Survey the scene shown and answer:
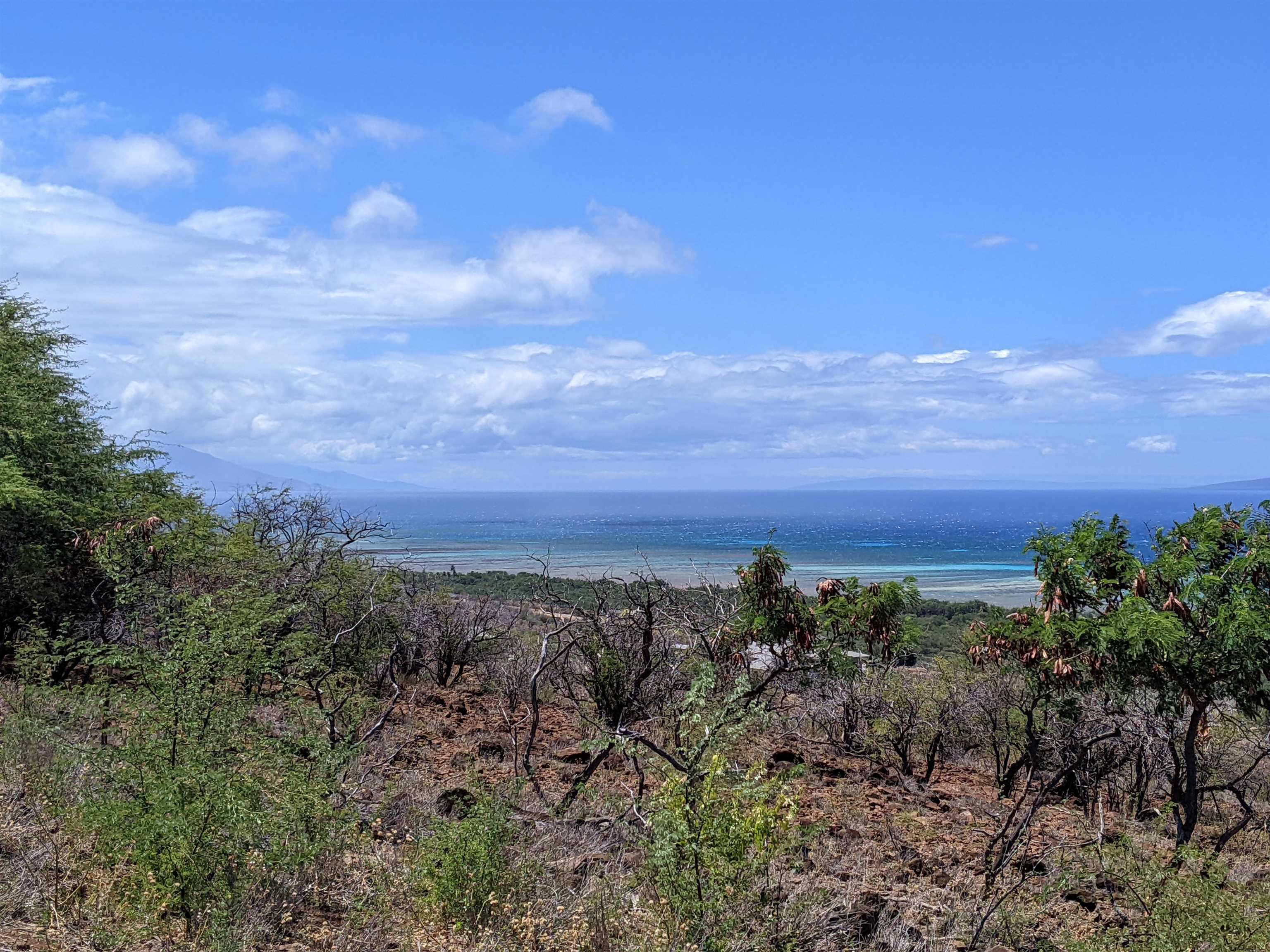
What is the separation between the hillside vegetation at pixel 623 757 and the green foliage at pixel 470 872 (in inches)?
1.0

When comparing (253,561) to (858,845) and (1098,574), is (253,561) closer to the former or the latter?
(858,845)

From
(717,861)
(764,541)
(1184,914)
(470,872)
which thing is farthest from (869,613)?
(764,541)

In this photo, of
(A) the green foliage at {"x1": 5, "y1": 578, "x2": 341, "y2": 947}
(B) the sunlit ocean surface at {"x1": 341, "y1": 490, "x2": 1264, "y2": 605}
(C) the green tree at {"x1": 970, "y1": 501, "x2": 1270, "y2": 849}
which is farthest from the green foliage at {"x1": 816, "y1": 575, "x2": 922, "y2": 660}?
(A) the green foliage at {"x1": 5, "y1": 578, "x2": 341, "y2": 947}

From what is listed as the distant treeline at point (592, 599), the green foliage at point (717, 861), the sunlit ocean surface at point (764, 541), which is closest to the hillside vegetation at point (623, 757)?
the green foliage at point (717, 861)

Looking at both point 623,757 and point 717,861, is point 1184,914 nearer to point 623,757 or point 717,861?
point 717,861

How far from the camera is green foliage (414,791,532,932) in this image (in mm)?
5102

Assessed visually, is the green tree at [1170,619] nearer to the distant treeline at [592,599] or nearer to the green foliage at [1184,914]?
the green foliage at [1184,914]

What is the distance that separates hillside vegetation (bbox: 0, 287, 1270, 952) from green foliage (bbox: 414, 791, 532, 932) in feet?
0.08

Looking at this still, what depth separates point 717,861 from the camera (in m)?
4.91

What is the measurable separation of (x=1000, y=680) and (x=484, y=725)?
23.4ft

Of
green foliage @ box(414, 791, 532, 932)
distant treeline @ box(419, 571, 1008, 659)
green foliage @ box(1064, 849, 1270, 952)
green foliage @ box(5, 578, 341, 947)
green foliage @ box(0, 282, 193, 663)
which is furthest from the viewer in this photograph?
distant treeline @ box(419, 571, 1008, 659)

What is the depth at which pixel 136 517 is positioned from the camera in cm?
1388

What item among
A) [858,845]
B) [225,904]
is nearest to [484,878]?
[225,904]

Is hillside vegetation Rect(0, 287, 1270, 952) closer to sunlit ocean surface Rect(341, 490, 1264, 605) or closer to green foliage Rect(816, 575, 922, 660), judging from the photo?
green foliage Rect(816, 575, 922, 660)
